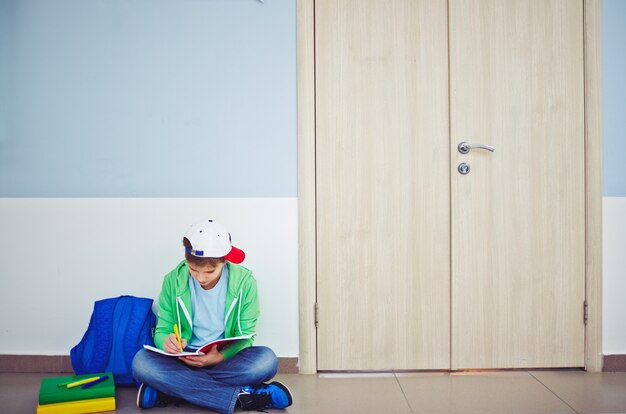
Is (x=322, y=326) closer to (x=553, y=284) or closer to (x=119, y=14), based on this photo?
(x=553, y=284)

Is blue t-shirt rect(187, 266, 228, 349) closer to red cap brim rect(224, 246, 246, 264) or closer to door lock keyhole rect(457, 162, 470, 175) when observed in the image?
red cap brim rect(224, 246, 246, 264)

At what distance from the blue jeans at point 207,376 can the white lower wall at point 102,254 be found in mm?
355

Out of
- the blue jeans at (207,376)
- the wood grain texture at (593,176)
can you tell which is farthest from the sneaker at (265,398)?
the wood grain texture at (593,176)

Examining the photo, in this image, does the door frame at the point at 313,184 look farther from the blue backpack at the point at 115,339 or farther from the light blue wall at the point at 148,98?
the blue backpack at the point at 115,339

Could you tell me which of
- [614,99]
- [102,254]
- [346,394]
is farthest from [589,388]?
[102,254]

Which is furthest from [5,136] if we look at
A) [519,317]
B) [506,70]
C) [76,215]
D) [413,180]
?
[519,317]

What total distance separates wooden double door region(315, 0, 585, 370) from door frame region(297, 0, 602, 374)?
0.04m

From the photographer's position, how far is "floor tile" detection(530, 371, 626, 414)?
2193 mm

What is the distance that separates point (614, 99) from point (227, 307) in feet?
6.51

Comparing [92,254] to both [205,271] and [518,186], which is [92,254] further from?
[518,186]

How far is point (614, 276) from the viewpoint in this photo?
269cm

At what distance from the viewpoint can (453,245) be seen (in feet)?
8.75

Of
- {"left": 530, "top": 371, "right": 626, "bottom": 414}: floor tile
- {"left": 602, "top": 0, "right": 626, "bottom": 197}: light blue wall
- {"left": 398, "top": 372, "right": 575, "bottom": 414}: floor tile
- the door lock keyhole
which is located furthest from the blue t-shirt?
{"left": 602, "top": 0, "right": 626, "bottom": 197}: light blue wall

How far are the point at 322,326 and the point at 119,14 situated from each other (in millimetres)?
1710
